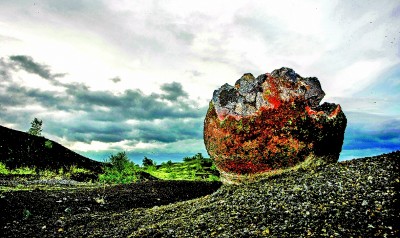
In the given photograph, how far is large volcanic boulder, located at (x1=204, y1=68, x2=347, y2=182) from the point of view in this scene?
6672mm

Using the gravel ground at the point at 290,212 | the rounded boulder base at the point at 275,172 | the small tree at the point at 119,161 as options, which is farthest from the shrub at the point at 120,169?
the rounded boulder base at the point at 275,172

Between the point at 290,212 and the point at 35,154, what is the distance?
53.9 ft

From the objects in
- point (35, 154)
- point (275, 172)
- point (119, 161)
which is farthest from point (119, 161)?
point (275, 172)

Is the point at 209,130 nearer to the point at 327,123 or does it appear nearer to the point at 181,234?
the point at 327,123

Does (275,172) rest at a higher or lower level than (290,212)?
higher

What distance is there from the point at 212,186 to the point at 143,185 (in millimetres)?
2269

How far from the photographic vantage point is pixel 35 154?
1775 centimetres

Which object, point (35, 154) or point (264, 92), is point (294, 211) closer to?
point (264, 92)

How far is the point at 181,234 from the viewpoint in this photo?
15.3 ft

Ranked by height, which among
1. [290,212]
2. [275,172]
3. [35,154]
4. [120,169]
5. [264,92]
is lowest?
[290,212]

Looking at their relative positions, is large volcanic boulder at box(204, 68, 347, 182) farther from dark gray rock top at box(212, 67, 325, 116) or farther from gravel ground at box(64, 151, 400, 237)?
gravel ground at box(64, 151, 400, 237)

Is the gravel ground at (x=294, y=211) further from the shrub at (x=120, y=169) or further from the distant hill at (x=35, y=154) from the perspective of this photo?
the distant hill at (x=35, y=154)

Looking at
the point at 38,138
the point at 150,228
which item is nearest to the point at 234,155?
the point at 150,228

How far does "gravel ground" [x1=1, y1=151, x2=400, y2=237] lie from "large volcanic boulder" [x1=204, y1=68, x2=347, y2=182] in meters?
0.49
